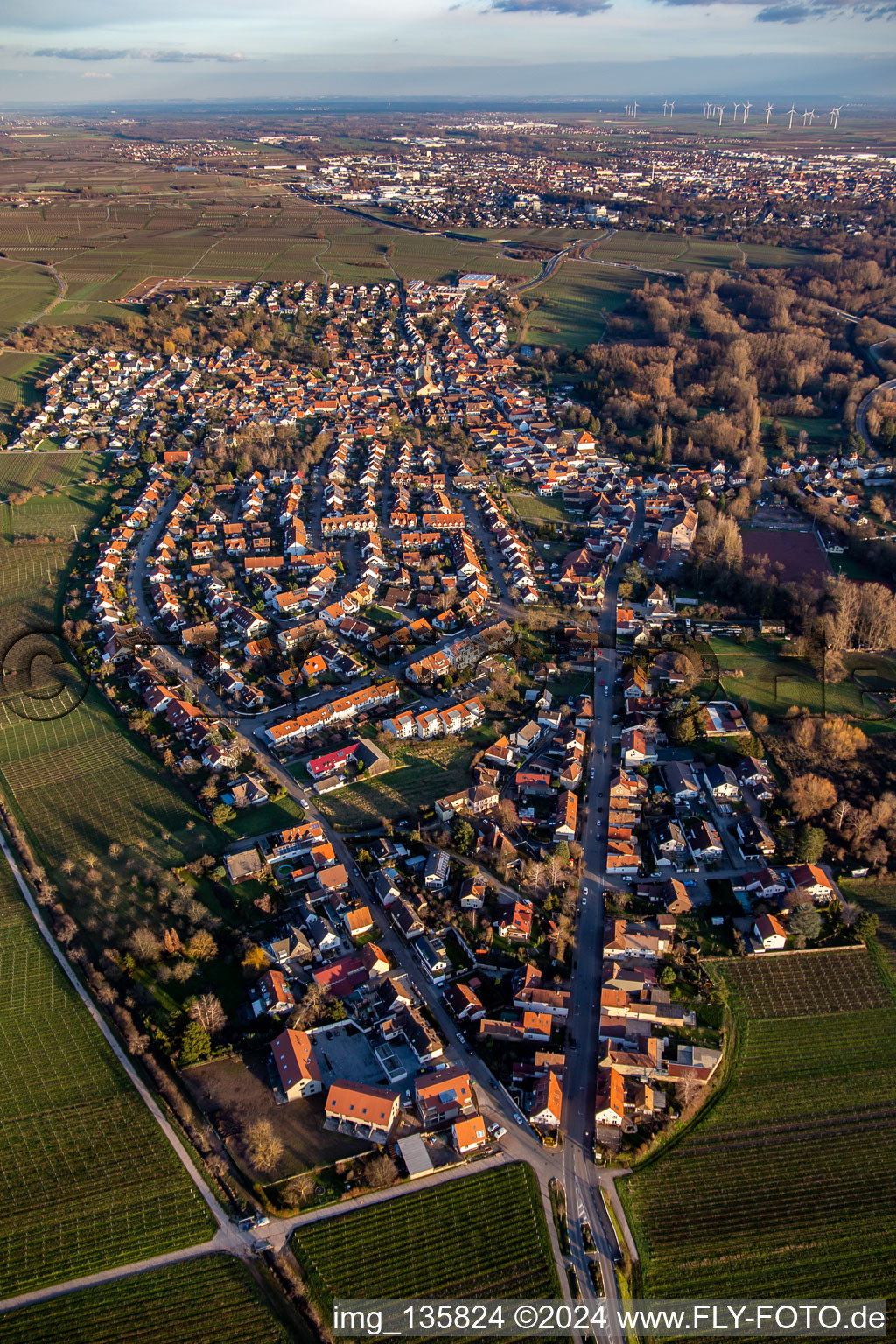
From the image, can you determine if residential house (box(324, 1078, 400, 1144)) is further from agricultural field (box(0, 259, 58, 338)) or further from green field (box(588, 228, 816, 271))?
green field (box(588, 228, 816, 271))

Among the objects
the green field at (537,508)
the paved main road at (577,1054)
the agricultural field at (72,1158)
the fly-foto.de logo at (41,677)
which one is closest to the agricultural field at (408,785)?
the paved main road at (577,1054)

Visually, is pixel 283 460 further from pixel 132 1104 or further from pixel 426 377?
pixel 132 1104

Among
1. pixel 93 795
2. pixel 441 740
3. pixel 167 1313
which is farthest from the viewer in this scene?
pixel 441 740

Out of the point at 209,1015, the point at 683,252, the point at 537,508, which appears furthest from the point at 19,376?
the point at 683,252

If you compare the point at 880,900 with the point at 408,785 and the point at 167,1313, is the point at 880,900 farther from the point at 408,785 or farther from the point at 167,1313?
the point at 167,1313

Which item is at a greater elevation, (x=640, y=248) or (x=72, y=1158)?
(x=640, y=248)

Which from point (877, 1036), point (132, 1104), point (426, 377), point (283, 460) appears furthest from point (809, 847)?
point (426, 377)

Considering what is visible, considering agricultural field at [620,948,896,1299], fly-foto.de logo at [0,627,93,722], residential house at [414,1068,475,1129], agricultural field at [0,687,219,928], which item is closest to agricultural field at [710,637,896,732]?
agricultural field at [620,948,896,1299]
